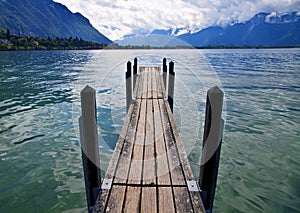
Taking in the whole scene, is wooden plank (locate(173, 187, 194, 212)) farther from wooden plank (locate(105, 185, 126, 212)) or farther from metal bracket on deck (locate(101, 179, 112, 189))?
metal bracket on deck (locate(101, 179, 112, 189))

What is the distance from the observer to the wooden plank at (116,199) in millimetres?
3193

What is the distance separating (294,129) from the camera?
9.62 m

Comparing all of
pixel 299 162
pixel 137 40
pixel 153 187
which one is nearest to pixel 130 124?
pixel 137 40

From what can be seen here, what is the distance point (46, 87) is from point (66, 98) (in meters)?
4.73

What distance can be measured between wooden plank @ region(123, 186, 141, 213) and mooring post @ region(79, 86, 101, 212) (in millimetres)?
553

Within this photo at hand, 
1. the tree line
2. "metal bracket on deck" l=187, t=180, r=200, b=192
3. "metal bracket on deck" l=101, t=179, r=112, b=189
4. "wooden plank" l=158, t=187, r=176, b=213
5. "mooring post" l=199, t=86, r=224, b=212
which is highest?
the tree line

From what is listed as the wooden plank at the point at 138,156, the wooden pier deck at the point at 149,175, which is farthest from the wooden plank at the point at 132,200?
the wooden plank at the point at 138,156

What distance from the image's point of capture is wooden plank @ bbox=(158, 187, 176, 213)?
3.20 meters

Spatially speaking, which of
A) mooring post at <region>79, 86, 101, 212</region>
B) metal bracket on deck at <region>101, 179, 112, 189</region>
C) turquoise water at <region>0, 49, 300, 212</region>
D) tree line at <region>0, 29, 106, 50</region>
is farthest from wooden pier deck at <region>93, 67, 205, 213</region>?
tree line at <region>0, 29, 106, 50</region>

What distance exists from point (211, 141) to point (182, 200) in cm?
106

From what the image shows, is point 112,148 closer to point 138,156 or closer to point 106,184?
point 138,156

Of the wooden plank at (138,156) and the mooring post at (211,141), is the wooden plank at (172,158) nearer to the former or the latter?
the mooring post at (211,141)

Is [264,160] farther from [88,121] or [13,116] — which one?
[13,116]

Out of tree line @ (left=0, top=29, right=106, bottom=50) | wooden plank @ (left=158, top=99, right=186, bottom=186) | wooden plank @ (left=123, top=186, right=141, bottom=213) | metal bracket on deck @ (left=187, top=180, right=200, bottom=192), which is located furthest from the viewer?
tree line @ (left=0, top=29, right=106, bottom=50)
